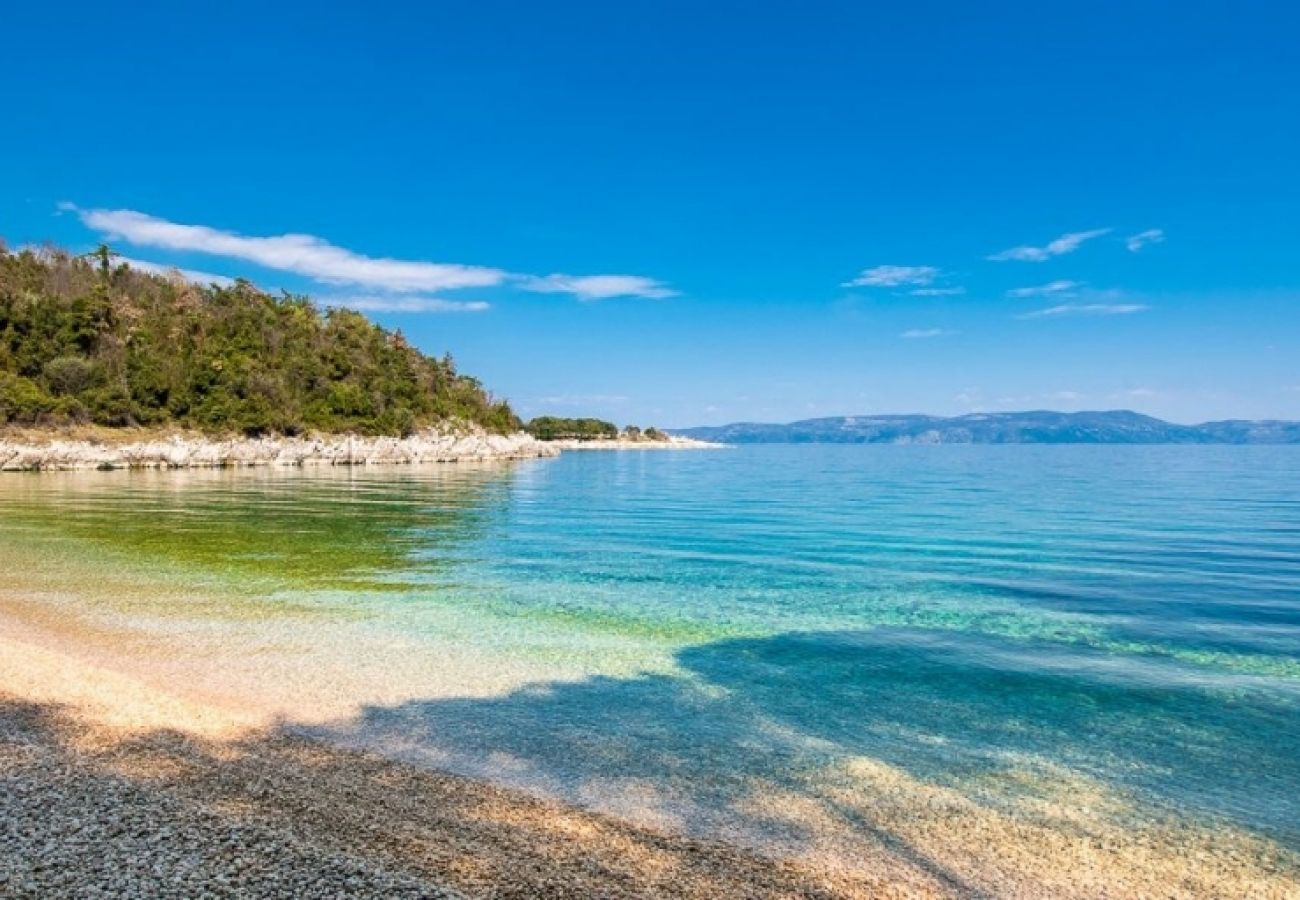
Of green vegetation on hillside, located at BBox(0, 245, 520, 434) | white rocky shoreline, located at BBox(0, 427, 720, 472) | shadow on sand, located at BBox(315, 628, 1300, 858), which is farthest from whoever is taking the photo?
green vegetation on hillside, located at BBox(0, 245, 520, 434)

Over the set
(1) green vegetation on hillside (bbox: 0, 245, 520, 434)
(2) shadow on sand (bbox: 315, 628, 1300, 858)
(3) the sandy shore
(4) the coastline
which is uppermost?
(1) green vegetation on hillside (bbox: 0, 245, 520, 434)

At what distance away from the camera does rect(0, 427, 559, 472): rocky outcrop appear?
55.1 meters

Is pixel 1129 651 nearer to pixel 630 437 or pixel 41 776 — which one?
pixel 41 776

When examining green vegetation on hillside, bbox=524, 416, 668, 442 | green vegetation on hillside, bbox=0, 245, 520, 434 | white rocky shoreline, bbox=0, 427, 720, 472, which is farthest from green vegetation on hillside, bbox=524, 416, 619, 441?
white rocky shoreline, bbox=0, 427, 720, 472

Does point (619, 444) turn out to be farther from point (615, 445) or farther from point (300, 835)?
point (300, 835)

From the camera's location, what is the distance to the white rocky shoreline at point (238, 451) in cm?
5525

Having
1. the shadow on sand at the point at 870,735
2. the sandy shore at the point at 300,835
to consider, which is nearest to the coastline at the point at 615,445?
the shadow on sand at the point at 870,735

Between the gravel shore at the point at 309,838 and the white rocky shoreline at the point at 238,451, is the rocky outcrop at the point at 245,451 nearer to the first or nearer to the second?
the white rocky shoreline at the point at 238,451

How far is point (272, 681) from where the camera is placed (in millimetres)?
9797

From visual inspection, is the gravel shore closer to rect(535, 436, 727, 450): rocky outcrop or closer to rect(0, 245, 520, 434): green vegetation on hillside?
rect(0, 245, 520, 434): green vegetation on hillside

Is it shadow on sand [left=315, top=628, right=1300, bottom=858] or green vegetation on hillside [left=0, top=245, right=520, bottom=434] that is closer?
shadow on sand [left=315, top=628, right=1300, bottom=858]

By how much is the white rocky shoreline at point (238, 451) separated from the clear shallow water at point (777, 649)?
3265 centimetres

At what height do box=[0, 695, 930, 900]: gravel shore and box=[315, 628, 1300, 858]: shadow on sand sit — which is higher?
box=[0, 695, 930, 900]: gravel shore

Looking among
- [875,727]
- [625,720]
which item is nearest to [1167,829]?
[875,727]
